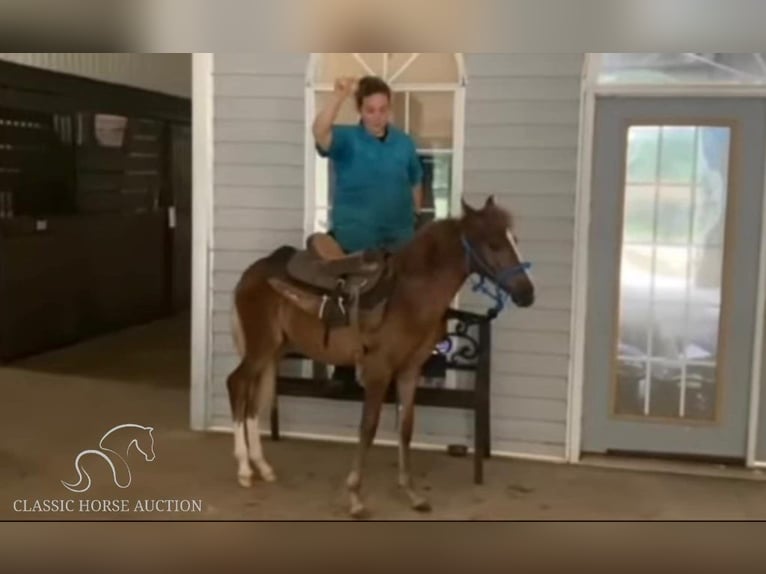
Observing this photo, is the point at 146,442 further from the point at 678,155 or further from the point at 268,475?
the point at 678,155

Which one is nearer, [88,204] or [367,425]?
[367,425]

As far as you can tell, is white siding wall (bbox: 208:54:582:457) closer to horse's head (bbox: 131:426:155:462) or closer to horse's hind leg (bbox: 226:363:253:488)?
horse's hind leg (bbox: 226:363:253:488)

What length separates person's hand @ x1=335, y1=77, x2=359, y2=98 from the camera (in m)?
1.76

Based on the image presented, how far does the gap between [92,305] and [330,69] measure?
0.83 metres

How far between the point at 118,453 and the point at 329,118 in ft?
2.33

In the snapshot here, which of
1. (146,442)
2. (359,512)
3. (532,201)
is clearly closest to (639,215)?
(532,201)

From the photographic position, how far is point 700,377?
1924 millimetres

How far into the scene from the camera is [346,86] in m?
1.79

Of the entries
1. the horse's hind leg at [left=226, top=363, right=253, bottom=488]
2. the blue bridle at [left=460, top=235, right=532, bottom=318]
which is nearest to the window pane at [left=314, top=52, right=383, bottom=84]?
the blue bridle at [left=460, top=235, right=532, bottom=318]

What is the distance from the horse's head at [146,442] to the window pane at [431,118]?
2.45ft

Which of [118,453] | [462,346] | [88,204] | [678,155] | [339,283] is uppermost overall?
[678,155]

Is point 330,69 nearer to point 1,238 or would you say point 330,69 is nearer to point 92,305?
point 92,305

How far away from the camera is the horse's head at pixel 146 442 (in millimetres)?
1777

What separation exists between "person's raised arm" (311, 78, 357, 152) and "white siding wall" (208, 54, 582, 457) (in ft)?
0.41
